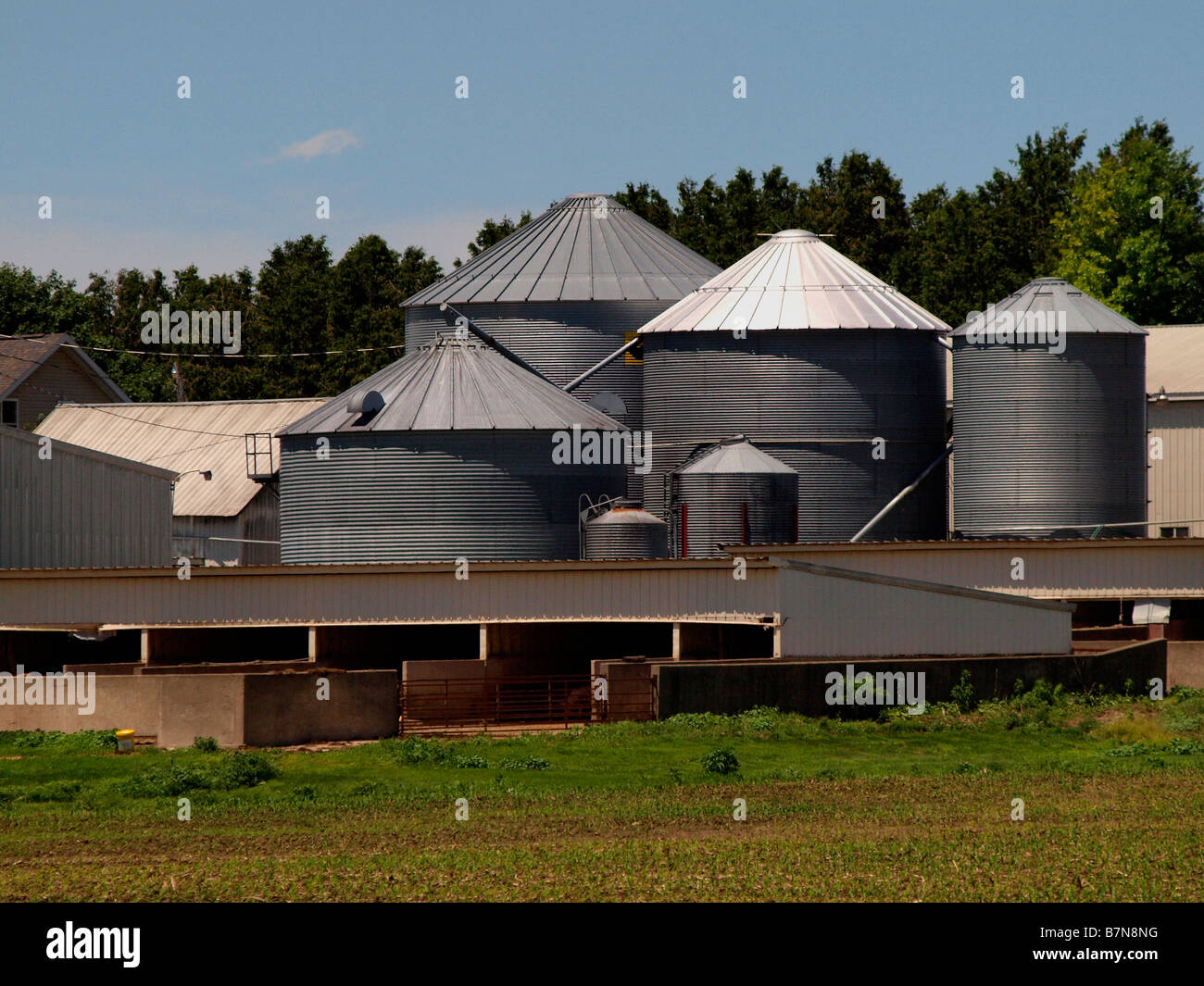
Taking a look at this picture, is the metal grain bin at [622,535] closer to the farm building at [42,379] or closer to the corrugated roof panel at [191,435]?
the corrugated roof panel at [191,435]

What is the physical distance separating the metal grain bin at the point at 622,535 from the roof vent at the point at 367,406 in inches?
279

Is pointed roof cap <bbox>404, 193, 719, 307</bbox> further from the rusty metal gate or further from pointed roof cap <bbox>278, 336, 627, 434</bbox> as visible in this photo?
the rusty metal gate

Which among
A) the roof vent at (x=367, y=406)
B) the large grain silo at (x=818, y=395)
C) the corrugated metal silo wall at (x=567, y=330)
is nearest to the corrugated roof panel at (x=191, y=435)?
the corrugated metal silo wall at (x=567, y=330)

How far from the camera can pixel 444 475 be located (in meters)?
52.3

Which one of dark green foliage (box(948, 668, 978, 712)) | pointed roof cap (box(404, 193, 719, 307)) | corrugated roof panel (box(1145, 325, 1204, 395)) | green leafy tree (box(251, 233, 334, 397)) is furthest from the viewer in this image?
green leafy tree (box(251, 233, 334, 397))

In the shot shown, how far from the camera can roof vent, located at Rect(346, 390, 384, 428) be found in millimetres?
53688

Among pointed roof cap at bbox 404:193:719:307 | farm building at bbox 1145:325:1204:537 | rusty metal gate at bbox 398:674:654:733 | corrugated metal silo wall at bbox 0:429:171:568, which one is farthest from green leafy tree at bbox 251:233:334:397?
rusty metal gate at bbox 398:674:654:733

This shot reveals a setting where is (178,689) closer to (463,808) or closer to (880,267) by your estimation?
(463,808)

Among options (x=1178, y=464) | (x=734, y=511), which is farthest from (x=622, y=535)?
(x=1178, y=464)

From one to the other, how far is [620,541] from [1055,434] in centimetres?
1383

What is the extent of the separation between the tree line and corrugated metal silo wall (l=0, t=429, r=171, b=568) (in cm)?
4392

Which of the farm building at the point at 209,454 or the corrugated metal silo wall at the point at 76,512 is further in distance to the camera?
the farm building at the point at 209,454

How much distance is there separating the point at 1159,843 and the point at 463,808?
1076cm

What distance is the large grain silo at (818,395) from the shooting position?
5722 cm
